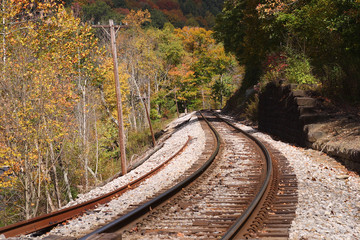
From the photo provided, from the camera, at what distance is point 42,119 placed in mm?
13062

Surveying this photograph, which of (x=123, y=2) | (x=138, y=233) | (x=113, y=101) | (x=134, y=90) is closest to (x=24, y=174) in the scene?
(x=138, y=233)

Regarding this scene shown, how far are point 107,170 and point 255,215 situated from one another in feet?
77.6

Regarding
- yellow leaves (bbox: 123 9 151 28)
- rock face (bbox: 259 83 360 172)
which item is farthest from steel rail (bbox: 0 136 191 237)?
yellow leaves (bbox: 123 9 151 28)

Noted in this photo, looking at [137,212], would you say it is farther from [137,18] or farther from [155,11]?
[155,11]

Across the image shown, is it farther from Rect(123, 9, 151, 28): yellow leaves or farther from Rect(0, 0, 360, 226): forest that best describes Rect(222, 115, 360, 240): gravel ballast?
Rect(123, 9, 151, 28): yellow leaves

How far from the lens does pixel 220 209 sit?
6281 mm

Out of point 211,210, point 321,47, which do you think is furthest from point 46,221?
point 321,47

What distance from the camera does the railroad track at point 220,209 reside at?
503 cm

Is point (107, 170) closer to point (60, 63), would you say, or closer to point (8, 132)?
point (60, 63)

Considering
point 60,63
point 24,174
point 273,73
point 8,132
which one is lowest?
point 24,174

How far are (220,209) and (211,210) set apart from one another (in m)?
0.20

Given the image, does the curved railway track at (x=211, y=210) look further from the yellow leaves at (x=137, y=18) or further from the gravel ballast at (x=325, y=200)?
the yellow leaves at (x=137, y=18)

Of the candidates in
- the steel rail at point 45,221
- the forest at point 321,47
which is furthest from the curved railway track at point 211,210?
the forest at point 321,47

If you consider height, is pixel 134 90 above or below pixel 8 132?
above
